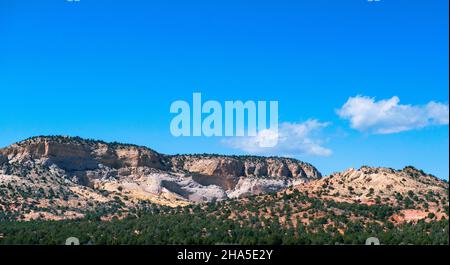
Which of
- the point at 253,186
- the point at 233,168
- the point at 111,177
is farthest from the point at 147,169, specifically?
the point at 253,186

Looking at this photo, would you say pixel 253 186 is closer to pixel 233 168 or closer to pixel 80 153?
pixel 233 168

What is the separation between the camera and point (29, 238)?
200ft

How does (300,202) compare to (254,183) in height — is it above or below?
below

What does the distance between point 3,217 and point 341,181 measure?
5692 centimetres

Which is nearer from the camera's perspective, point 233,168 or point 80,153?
point 80,153

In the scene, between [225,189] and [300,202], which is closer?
[300,202]

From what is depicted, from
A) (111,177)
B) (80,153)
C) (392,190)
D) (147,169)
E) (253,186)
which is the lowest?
(392,190)

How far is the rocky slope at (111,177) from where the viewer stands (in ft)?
378

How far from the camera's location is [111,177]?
14750 cm

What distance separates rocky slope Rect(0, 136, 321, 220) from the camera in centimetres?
11519

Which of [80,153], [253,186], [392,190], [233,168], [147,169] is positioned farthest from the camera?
[233,168]
